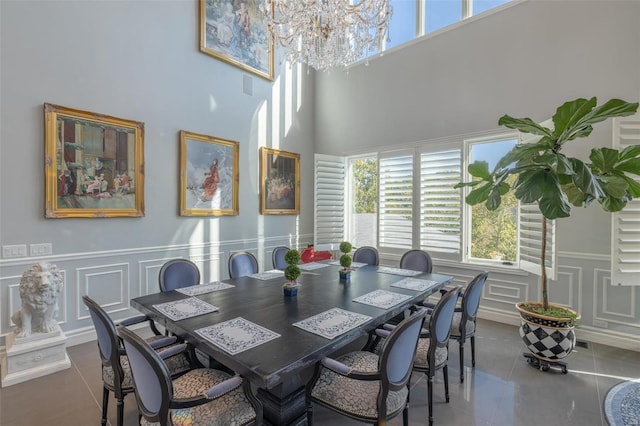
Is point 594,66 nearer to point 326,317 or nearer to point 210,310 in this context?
point 326,317

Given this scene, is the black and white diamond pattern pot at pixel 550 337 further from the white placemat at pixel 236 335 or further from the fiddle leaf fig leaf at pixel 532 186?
the white placemat at pixel 236 335

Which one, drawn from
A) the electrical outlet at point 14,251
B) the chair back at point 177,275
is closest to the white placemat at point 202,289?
the chair back at point 177,275

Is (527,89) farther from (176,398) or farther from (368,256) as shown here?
(176,398)

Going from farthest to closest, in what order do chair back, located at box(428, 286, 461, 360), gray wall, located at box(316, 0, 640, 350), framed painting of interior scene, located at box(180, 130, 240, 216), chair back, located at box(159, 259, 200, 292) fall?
framed painting of interior scene, located at box(180, 130, 240, 216) < gray wall, located at box(316, 0, 640, 350) < chair back, located at box(159, 259, 200, 292) < chair back, located at box(428, 286, 461, 360)

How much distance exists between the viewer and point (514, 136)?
12.7ft

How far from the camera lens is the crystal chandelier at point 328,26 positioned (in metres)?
2.79

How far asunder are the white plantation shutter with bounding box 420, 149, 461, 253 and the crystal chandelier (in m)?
2.02

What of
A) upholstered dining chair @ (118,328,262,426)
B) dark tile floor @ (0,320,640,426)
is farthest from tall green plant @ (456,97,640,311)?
upholstered dining chair @ (118,328,262,426)

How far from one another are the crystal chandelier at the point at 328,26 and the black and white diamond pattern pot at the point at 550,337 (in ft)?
10.4

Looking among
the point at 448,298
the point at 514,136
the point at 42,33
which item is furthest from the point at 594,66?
the point at 42,33

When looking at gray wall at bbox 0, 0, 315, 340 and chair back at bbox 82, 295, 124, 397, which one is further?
gray wall at bbox 0, 0, 315, 340

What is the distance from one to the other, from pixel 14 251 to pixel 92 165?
1093 millimetres

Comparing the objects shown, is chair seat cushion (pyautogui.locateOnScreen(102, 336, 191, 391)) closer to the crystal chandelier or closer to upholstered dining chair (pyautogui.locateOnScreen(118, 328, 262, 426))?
upholstered dining chair (pyautogui.locateOnScreen(118, 328, 262, 426))

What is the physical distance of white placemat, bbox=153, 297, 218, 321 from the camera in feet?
6.57
